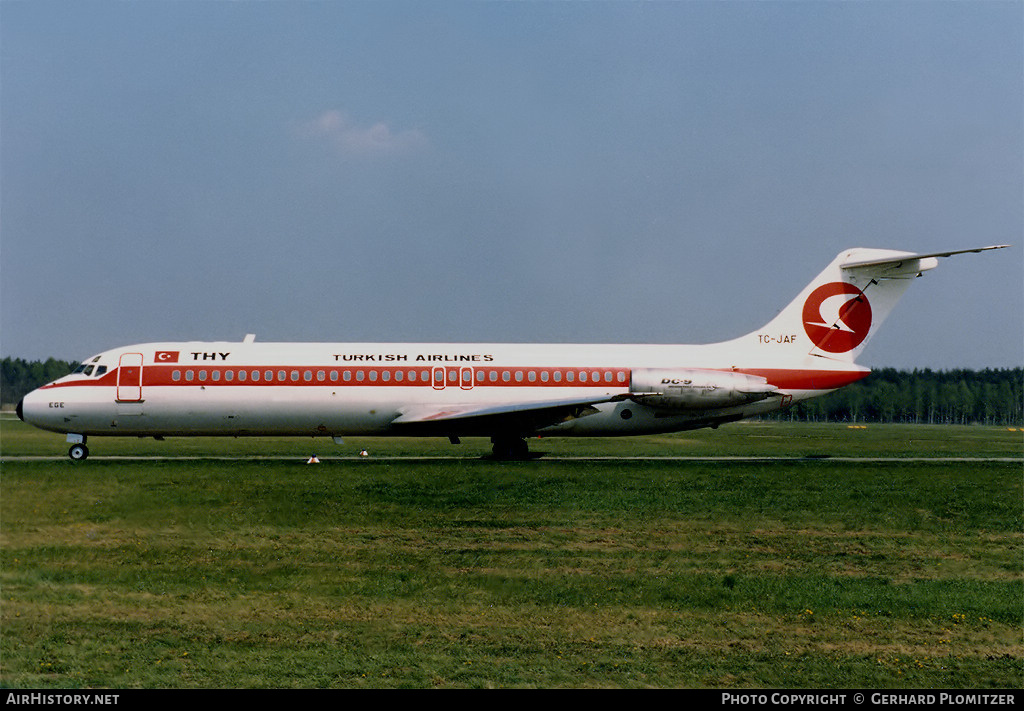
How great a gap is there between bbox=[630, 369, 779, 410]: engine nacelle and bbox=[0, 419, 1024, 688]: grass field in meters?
8.17

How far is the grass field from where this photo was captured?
936 cm

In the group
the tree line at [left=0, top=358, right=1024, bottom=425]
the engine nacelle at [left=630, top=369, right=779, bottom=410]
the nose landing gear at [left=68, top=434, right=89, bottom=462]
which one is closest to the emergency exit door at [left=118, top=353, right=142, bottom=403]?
the nose landing gear at [left=68, top=434, right=89, bottom=462]

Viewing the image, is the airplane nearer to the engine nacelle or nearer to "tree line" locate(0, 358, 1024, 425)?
the engine nacelle

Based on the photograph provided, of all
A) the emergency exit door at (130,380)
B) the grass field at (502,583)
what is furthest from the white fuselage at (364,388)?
the grass field at (502,583)

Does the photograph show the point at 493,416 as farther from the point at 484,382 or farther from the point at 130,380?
the point at 130,380

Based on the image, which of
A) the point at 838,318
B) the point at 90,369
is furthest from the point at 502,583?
the point at 838,318

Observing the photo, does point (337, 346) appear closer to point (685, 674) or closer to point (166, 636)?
point (166, 636)

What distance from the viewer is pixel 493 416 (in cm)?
3027

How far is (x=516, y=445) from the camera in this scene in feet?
103

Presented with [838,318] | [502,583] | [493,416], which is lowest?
[502,583]

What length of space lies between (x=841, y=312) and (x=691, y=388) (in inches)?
249

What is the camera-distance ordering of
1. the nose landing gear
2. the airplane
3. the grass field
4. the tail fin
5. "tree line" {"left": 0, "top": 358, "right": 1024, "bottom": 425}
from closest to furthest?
the grass field → the nose landing gear → the airplane → the tail fin → "tree line" {"left": 0, "top": 358, "right": 1024, "bottom": 425}

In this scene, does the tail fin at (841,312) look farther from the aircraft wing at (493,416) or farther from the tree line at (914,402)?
the tree line at (914,402)

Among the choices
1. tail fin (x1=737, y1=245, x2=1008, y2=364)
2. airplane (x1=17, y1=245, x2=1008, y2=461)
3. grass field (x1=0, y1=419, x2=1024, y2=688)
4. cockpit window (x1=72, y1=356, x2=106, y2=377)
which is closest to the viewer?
grass field (x1=0, y1=419, x2=1024, y2=688)
